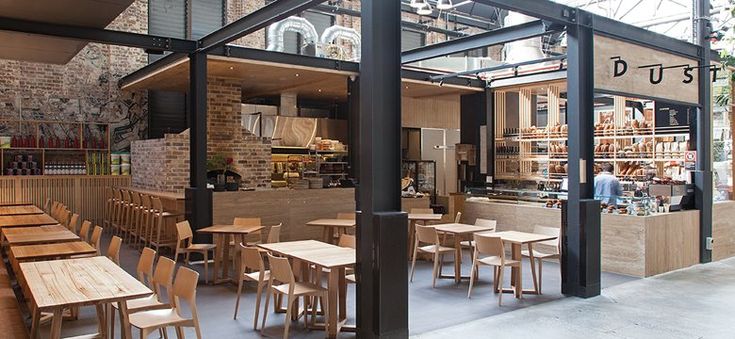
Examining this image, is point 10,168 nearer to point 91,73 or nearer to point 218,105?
point 91,73

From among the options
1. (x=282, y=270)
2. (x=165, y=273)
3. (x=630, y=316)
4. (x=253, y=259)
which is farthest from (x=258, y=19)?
(x=630, y=316)

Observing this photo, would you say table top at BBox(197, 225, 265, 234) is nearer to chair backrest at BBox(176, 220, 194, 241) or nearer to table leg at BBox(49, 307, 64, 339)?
chair backrest at BBox(176, 220, 194, 241)

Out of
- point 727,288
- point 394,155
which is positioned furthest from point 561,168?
point 394,155

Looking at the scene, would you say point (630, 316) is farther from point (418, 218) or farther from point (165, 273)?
point (165, 273)

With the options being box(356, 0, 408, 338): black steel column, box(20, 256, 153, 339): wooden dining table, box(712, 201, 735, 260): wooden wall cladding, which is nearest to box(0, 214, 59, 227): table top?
box(20, 256, 153, 339): wooden dining table

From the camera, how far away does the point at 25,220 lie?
6.92 metres

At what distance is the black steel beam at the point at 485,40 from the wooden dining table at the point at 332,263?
3544 mm

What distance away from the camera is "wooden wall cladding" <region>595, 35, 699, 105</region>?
21.5ft

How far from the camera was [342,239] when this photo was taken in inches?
221

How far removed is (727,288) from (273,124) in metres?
8.66

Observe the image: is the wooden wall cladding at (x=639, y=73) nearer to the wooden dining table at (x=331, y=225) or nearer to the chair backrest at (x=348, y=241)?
the chair backrest at (x=348, y=241)

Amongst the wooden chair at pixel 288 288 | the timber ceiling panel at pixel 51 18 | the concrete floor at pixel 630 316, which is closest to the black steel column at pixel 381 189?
the wooden chair at pixel 288 288

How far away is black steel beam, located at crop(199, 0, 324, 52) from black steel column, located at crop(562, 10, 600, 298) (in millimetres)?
2931

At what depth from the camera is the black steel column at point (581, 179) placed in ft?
19.9
